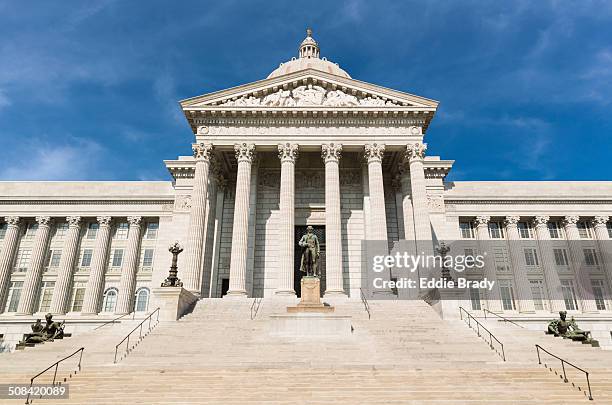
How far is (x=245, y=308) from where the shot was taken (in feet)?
86.0

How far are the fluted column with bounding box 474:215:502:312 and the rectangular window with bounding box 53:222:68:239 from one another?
39353 millimetres

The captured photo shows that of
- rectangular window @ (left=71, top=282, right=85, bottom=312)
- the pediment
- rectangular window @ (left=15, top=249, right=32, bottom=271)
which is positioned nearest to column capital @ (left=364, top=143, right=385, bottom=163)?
the pediment

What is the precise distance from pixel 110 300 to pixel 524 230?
3917 centimetres

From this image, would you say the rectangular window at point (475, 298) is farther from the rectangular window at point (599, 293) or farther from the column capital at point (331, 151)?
the column capital at point (331, 151)

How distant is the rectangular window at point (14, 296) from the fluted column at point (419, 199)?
35.3m

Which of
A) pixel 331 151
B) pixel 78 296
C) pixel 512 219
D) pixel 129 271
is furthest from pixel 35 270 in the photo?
pixel 512 219

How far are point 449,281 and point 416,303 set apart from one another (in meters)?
2.58

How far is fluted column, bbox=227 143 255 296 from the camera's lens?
95.6 ft

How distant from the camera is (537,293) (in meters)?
37.9

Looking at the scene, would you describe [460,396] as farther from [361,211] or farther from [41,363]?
[361,211]

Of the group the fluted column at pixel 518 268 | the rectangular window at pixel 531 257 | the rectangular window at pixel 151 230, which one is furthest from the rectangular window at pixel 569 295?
the rectangular window at pixel 151 230

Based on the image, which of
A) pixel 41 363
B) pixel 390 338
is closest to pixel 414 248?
pixel 390 338

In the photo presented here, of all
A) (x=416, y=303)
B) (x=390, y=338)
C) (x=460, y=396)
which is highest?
(x=416, y=303)

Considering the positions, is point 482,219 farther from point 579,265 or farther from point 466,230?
point 579,265
